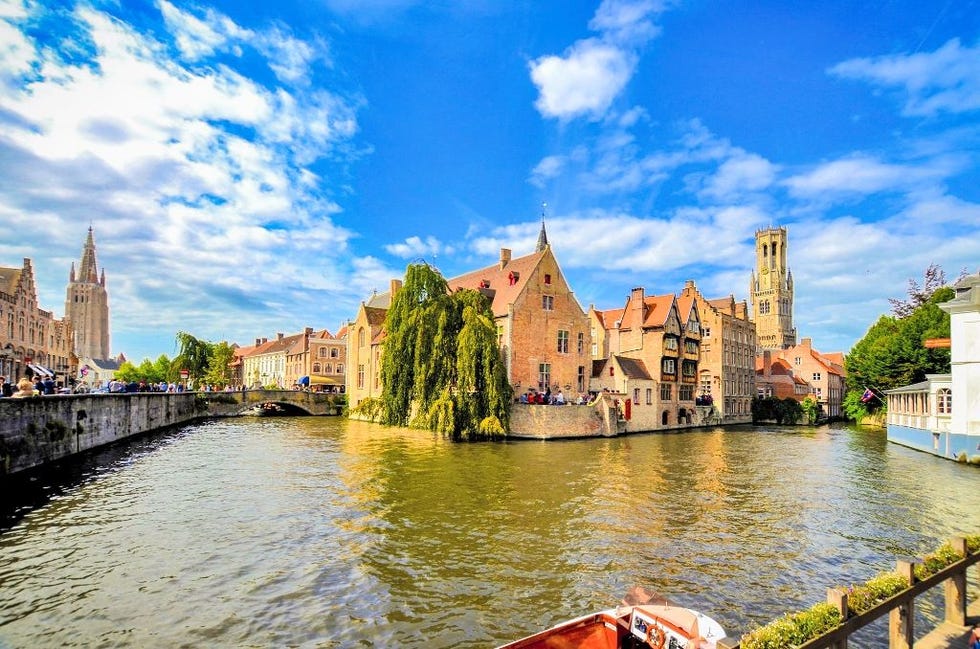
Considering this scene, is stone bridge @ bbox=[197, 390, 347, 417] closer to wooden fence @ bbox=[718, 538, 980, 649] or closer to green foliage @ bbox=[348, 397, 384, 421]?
green foliage @ bbox=[348, 397, 384, 421]

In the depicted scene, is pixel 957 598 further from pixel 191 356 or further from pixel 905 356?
pixel 191 356

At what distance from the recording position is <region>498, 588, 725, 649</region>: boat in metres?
8.04

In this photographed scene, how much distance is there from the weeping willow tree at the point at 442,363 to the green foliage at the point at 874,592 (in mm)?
30830

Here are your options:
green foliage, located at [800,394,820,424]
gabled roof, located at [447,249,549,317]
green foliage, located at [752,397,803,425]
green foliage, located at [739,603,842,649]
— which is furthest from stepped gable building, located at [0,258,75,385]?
green foliage, located at [800,394,820,424]

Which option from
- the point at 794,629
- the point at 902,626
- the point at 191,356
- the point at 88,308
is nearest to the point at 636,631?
the point at 794,629

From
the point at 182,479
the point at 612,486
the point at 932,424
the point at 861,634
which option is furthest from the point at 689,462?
the point at 182,479

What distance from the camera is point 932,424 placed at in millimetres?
35469

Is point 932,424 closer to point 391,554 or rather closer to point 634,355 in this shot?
point 634,355

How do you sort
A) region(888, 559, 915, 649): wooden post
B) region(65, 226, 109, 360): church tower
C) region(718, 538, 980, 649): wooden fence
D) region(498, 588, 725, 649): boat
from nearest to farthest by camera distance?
region(718, 538, 980, 649): wooden fence, region(888, 559, 915, 649): wooden post, region(498, 588, 725, 649): boat, region(65, 226, 109, 360): church tower

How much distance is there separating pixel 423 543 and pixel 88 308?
182 meters

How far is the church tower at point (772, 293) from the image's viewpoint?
5094 inches

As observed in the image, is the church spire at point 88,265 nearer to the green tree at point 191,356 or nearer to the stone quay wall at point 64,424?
the green tree at point 191,356

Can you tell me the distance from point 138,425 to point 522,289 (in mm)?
31942

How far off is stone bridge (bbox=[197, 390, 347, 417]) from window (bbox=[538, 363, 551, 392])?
30.2 m
